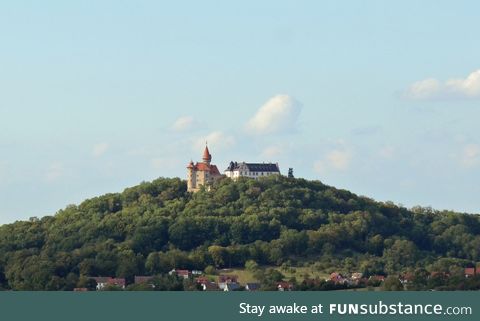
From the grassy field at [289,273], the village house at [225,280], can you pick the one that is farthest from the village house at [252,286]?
the grassy field at [289,273]

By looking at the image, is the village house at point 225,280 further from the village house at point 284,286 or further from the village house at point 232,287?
the village house at point 284,286

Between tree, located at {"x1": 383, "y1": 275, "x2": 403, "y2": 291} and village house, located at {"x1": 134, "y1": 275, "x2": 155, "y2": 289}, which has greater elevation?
village house, located at {"x1": 134, "y1": 275, "x2": 155, "y2": 289}

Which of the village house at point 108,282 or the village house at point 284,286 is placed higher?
the village house at point 108,282

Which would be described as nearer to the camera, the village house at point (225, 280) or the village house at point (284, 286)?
the village house at point (284, 286)

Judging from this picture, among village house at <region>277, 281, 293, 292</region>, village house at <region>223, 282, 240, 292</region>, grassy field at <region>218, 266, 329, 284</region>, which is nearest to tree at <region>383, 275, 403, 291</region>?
village house at <region>277, 281, 293, 292</region>

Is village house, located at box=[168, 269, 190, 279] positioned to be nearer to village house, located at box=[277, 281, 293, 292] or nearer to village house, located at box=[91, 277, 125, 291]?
village house, located at box=[91, 277, 125, 291]

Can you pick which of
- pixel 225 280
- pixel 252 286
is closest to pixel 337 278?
pixel 252 286

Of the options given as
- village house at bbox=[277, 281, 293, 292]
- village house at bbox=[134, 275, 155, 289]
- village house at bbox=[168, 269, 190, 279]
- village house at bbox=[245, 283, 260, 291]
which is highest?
village house at bbox=[168, 269, 190, 279]

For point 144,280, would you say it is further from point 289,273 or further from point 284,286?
point 289,273

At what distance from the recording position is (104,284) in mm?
171750
